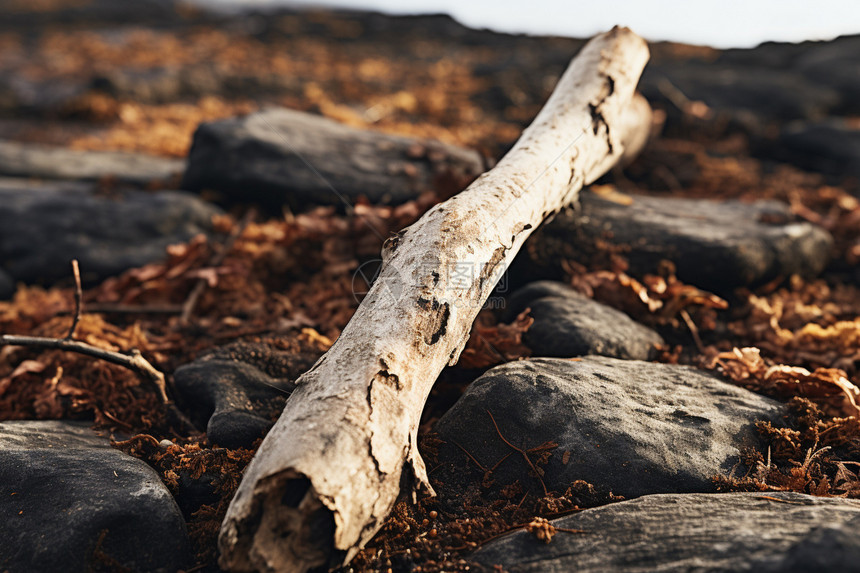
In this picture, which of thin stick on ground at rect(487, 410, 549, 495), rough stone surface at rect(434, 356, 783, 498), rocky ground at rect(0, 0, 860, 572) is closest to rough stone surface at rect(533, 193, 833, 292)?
rocky ground at rect(0, 0, 860, 572)

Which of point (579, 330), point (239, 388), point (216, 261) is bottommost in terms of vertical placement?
point (239, 388)

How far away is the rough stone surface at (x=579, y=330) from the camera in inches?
139

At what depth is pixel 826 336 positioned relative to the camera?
12.6ft

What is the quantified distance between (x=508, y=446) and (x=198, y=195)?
16.8 ft

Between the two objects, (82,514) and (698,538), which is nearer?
(698,538)

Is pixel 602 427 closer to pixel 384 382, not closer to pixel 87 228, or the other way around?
pixel 384 382

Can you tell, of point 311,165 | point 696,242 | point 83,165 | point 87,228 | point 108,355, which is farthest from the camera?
point 83,165

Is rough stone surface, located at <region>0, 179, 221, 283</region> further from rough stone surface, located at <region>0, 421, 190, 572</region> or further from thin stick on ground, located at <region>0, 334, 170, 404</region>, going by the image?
rough stone surface, located at <region>0, 421, 190, 572</region>

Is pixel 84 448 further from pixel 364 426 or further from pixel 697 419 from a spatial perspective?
pixel 697 419

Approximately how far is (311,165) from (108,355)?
3215 mm

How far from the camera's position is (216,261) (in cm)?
479

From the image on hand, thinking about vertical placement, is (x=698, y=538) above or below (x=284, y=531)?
above

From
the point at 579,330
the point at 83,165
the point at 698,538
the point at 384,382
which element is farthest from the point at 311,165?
the point at 698,538

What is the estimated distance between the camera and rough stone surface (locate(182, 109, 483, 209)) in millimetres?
5602
